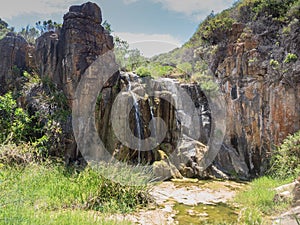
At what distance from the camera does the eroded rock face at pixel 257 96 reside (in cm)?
948

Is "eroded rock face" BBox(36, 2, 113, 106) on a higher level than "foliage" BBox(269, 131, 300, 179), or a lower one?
higher

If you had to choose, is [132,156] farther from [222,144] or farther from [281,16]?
[281,16]

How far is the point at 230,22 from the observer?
12.3m

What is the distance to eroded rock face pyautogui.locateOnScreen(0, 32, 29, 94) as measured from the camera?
11.2 m

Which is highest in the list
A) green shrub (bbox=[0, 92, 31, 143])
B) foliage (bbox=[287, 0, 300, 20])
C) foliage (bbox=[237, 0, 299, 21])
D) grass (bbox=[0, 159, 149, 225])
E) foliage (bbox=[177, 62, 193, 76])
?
foliage (bbox=[237, 0, 299, 21])

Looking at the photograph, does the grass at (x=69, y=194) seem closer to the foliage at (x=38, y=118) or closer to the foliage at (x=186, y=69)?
the foliage at (x=38, y=118)

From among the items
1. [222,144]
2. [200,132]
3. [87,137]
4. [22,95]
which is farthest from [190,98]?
[22,95]

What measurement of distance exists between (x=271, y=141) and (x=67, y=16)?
8.94 m

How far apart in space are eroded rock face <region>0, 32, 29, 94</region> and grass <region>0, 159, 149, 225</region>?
6.26 m

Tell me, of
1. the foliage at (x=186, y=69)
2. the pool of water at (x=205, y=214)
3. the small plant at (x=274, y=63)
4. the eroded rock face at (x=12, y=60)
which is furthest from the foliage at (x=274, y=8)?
the eroded rock face at (x=12, y=60)

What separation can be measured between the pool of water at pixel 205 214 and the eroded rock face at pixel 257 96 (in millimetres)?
4543

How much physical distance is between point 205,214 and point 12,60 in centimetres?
1055

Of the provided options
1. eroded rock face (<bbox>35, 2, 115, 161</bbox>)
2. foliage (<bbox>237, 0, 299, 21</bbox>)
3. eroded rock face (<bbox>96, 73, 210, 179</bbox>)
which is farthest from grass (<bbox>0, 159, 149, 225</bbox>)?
foliage (<bbox>237, 0, 299, 21</bbox>)

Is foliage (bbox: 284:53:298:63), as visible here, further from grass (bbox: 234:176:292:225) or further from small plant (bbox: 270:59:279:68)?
grass (bbox: 234:176:292:225)
